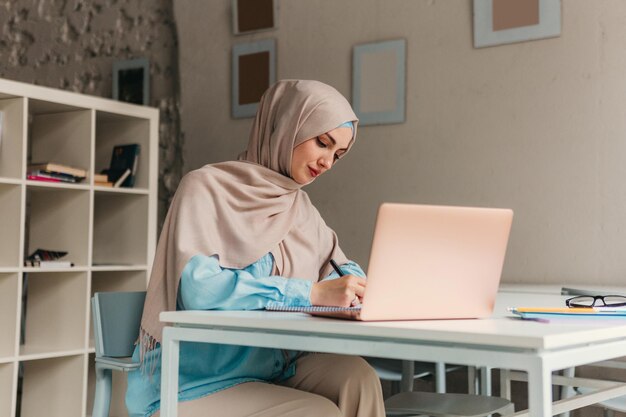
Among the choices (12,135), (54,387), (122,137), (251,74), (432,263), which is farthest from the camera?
(251,74)

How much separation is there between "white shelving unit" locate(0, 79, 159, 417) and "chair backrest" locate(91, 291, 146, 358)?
1489 mm

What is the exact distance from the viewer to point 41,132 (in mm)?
3914

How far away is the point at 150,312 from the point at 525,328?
89 cm

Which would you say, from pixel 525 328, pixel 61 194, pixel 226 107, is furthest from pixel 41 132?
pixel 525 328

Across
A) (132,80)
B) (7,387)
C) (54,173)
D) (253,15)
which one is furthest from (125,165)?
(7,387)

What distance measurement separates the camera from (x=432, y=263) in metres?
1.41

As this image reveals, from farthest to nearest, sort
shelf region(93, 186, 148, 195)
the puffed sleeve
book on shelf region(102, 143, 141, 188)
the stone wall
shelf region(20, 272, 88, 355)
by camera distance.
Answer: the stone wall
book on shelf region(102, 143, 141, 188)
shelf region(93, 186, 148, 195)
shelf region(20, 272, 88, 355)
the puffed sleeve

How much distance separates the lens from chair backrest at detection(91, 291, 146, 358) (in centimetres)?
200

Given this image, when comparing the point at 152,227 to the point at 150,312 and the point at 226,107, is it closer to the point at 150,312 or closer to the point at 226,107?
the point at 226,107

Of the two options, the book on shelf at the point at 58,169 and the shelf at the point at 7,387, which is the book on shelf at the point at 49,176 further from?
the shelf at the point at 7,387

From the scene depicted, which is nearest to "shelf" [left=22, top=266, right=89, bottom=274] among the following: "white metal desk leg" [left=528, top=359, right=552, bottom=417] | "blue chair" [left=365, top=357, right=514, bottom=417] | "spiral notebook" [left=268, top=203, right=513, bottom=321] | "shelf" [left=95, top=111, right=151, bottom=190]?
"shelf" [left=95, top=111, right=151, bottom=190]

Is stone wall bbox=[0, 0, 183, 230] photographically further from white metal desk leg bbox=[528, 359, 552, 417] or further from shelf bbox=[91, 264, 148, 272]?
white metal desk leg bbox=[528, 359, 552, 417]

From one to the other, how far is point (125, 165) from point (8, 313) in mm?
928

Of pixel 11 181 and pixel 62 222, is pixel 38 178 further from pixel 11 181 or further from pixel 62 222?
pixel 62 222
